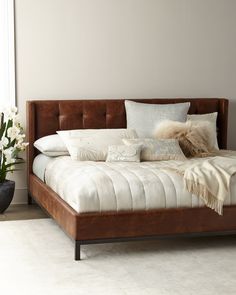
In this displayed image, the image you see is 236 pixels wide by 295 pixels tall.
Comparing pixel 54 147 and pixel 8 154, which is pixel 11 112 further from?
pixel 54 147

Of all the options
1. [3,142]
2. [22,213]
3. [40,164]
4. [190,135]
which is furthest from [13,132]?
[190,135]

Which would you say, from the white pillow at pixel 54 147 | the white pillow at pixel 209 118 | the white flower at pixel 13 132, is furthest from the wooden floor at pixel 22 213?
the white pillow at pixel 209 118

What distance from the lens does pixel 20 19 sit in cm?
567

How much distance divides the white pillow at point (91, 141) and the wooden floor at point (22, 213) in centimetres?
71

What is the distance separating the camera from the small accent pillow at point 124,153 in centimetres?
493

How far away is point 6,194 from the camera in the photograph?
17.6 ft

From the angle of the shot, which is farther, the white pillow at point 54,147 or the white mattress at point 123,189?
the white pillow at point 54,147

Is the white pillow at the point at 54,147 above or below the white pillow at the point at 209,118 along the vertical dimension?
below

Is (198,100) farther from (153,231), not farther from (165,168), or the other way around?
(153,231)

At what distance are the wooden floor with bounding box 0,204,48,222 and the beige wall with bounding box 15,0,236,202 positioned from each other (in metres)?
0.28

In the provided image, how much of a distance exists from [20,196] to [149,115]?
142cm

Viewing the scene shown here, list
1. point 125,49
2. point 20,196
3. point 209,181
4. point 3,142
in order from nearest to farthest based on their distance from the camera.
Result: point 209,181 < point 3,142 < point 20,196 < point 125,49

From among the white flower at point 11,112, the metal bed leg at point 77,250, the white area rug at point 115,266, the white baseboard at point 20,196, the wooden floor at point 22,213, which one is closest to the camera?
the white area rug at point 115,266

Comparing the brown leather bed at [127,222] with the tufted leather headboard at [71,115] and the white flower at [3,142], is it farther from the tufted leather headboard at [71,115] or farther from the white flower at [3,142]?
the tufted leather headboard at [71,115]
